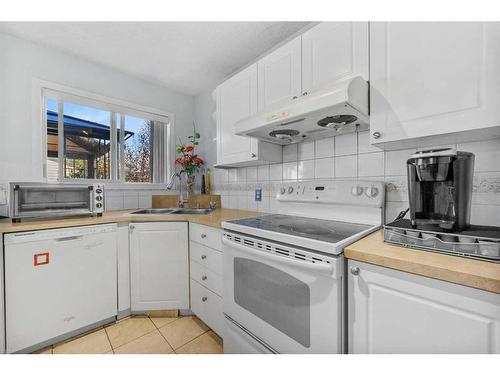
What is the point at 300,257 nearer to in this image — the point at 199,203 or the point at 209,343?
the point at 209,343

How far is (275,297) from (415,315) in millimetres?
560

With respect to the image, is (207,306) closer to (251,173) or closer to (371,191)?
(251,173)

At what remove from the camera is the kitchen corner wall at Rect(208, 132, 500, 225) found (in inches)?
40.5

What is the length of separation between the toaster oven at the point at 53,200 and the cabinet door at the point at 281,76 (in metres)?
1.50

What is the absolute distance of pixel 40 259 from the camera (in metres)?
1.42

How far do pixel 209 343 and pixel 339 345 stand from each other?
3.35ft

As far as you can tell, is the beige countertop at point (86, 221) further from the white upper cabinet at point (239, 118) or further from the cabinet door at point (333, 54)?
the cabinet door at point (333, 54)

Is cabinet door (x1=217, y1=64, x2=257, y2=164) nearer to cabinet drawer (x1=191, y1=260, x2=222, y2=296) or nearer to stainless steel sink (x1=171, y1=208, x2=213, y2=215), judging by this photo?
stainless steel sink (x1=171, y1=208, x2=213, y2=215)

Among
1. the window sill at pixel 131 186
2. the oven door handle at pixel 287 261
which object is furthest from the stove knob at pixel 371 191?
the window sill at pixel 131 186

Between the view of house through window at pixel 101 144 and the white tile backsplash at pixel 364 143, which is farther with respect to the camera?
the view of house through window at pixel 101 144

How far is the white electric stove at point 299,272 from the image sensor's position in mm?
876

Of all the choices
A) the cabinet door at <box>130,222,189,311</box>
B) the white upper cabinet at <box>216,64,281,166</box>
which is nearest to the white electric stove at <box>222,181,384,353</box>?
the white upper cabinet at <box>216,64,281,166</box>

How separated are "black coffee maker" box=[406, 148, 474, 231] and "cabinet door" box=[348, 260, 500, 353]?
0.29 meters

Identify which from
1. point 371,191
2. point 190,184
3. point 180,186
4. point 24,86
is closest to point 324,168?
point 371,191
